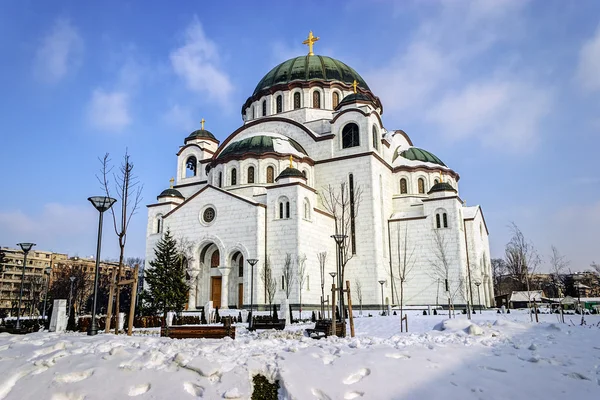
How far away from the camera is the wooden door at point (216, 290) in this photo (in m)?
30.4

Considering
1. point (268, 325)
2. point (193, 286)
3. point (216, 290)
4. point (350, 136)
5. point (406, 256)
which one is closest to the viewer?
point (268, 325)

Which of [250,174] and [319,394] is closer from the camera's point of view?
[319,394]

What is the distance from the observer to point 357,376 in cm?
695

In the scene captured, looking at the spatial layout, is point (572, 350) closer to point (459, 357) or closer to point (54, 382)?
point (459, 357)

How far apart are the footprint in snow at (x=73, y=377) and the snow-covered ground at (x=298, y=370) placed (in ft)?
0.04

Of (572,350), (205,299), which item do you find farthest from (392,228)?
(572,350)

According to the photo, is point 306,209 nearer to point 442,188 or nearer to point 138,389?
point 442,188

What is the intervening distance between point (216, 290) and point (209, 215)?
4.85 metres

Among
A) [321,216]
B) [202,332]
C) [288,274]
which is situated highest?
[321,216]

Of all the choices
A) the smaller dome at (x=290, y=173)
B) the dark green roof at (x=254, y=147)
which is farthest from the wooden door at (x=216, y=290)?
the dark green roof at (x=254, y=147)

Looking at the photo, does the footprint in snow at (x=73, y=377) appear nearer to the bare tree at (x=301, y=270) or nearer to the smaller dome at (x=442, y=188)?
the bare tree at (x=301, y=270)

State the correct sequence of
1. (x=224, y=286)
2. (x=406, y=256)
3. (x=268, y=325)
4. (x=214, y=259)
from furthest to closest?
1. (x=406, y=256)
2. (x=214, y=259)
3. (x=224, y=286)
4. (x=268, y=325)

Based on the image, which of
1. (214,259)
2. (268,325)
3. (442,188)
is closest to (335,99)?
(442,188)

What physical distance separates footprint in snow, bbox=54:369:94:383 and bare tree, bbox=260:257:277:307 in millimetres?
20842
